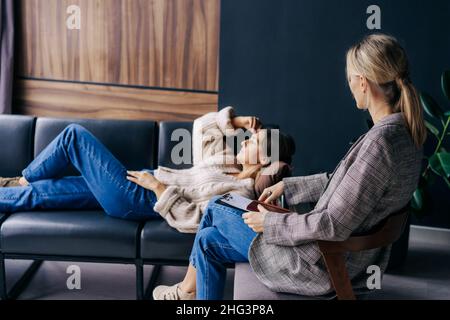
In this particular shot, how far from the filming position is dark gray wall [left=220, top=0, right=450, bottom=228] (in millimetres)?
3127

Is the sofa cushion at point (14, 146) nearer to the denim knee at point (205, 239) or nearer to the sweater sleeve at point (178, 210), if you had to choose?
the sweater sleeve at point (178, 210)

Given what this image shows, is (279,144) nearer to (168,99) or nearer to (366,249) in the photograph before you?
(366,249)

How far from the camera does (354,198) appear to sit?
1.54m

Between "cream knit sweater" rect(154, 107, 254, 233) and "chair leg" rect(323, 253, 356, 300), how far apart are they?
0.82 metres

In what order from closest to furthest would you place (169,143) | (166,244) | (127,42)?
(166,244) → (169,143) → (127,42)

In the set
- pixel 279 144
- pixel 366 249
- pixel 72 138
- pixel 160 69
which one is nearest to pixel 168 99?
pixel 160 69

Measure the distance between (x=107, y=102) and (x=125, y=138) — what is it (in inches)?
31.1

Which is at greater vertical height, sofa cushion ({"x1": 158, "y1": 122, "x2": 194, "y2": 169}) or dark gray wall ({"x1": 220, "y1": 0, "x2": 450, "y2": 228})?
dark gray wall ({"x1": 220, "y1": 0, "x2": 450, "y2": 228})

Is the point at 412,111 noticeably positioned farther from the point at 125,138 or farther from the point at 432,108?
the point at 125,138

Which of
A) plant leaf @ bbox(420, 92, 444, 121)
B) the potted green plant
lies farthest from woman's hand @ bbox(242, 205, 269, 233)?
plant leaf @ bbox(420, 92, 444, 121)

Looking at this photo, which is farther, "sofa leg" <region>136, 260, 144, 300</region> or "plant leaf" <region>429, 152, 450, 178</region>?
"plant leaf" <region>429, 152, 450, 178</region>

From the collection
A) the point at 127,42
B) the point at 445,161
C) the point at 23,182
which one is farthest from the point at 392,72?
the point at 127,42

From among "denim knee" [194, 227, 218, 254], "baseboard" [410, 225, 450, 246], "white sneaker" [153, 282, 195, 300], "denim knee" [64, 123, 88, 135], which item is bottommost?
"baseboard" [410, 225, 450, 246]

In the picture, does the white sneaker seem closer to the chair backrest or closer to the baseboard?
the chair backrest
